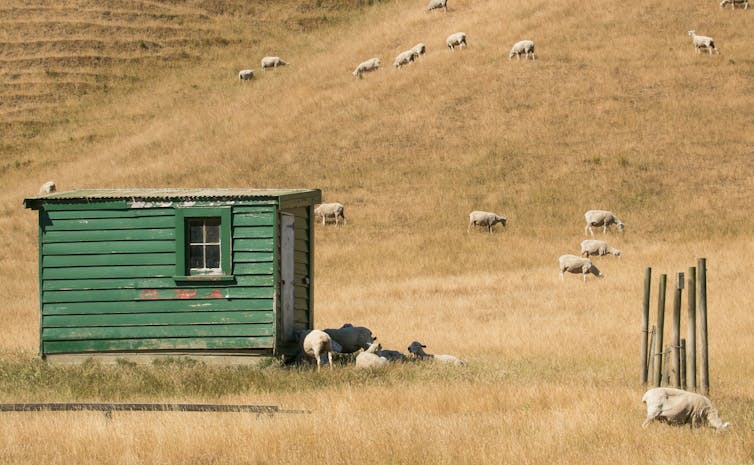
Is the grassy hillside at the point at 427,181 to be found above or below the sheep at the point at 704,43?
below

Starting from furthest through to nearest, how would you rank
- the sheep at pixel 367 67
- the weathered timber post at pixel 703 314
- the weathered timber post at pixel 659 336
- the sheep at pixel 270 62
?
1. the sheep at pixel 270 62
2. the sheep at pixel 367 67
3. the weathered timber post at pixel 659 336
4. the weathered timber post at pixel 703 314

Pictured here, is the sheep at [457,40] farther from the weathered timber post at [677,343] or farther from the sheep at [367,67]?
the weathered timber post at [677,343]

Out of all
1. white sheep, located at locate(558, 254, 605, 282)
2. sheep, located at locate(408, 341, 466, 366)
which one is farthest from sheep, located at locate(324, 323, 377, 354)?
white sheep, located at locate(558, 254, 605, 282)

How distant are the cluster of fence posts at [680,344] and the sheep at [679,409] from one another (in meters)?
2.14

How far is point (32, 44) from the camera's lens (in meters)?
74.1

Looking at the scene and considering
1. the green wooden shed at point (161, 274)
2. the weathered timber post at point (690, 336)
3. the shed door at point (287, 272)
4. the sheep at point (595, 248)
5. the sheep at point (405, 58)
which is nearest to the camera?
the weathered timber post at point (690, 336)

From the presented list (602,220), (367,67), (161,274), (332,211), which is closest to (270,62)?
(367,67)

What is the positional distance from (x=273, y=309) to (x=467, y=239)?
20.9 meters

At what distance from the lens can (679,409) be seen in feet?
46.7

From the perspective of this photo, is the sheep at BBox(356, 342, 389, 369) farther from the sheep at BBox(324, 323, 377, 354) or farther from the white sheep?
the white sheep

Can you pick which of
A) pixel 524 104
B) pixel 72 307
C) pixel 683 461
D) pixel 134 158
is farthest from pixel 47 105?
pixel 683 461

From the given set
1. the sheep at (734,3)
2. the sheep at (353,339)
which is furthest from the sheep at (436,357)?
the sheep at (734,3)

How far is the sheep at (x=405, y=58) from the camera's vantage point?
6050 cm

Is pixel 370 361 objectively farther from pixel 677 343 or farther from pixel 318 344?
pixel 677 343
